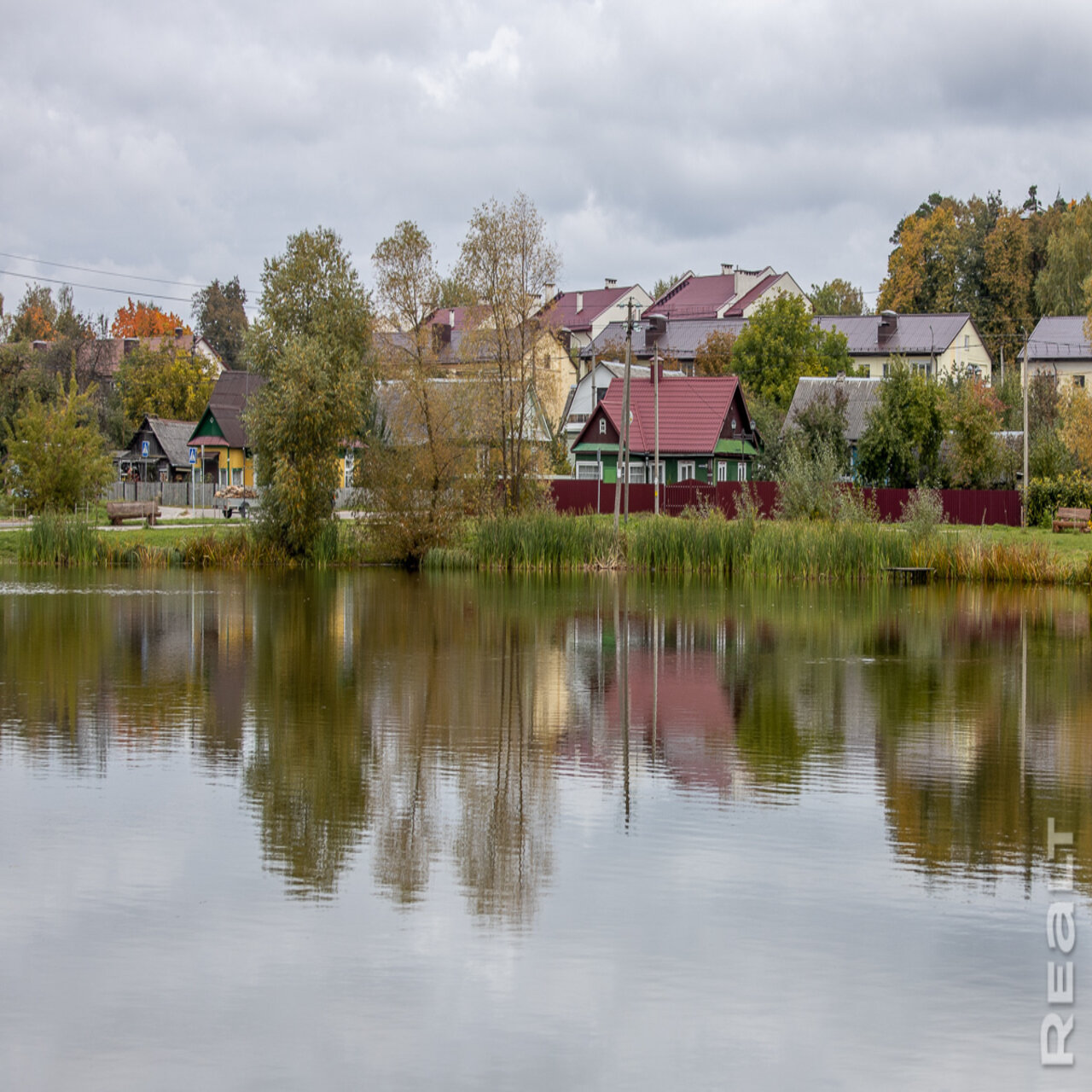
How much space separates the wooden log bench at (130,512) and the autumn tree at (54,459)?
8.27ft

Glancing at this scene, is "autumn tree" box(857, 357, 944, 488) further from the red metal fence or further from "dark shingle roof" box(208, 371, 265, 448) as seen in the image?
"dark shingle roof" box(208, 371, 265, 448)

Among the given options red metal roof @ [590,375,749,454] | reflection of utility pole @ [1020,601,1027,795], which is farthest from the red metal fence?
reflection of utility pole @ [1020,601,1027,795]

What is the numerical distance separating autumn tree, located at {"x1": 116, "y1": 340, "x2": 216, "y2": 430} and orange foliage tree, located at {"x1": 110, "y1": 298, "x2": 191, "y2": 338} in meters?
27.3

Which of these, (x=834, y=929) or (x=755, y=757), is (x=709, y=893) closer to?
(x=834, y=929)

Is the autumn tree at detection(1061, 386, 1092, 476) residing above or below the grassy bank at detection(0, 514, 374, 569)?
above

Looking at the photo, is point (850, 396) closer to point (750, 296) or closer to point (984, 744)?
point (750, 296)

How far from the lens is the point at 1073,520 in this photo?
165ft

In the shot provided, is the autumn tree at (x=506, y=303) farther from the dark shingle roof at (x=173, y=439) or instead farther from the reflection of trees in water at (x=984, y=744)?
the dark shingle roof at (x=173, y=439)

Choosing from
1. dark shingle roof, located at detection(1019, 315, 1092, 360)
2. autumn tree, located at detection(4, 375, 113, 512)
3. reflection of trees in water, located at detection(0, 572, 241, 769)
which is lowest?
reflection of trees in water, located at detection(0, 572, 241, 769)

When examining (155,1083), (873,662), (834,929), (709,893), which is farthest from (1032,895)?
(873,662)

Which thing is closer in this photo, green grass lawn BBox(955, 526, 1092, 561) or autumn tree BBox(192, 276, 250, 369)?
green grass lawn BBox(955, 526, 1092, 561)

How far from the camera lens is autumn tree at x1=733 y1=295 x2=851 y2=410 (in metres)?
88.0

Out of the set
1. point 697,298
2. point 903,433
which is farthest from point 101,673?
point 697,298

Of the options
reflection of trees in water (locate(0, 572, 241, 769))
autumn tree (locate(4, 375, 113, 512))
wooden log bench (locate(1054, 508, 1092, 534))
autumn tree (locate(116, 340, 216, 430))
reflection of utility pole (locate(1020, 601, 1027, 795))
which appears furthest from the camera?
autumn tree (locate(116, 340, 216, 430))
